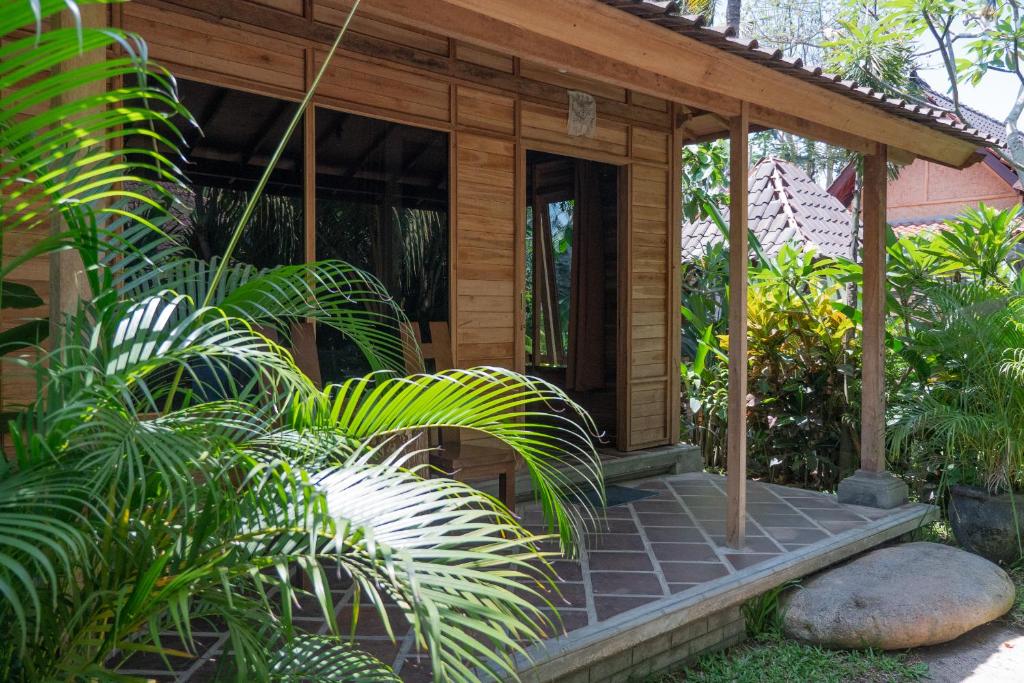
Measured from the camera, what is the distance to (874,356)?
20.3 ft

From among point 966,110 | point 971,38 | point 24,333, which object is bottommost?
point 24,333

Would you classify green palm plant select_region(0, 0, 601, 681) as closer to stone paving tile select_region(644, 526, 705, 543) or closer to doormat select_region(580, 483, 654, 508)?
stone paving tile select_region(644, 526, 705, 543)

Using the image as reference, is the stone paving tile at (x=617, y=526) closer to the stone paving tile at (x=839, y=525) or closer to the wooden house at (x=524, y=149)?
the wooden house at (x=524, y=149)

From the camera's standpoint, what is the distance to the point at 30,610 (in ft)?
5.50

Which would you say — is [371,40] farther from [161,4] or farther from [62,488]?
[62,488]

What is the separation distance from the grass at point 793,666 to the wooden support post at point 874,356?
1853 millimetres

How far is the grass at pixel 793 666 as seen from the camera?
3982 mm

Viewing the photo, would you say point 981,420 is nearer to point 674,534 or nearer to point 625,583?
point 674,534

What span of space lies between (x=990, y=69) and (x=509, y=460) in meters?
7.69


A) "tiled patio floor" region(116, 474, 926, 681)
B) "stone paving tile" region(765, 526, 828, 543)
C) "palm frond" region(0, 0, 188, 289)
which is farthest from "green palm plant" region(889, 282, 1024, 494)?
"palm frond" region(0, 0, 188, 289)

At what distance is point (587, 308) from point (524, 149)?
1575 mm

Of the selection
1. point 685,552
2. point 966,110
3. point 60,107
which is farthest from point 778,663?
point 966,110

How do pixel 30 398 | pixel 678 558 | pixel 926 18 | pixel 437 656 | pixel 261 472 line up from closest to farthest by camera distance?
pixel 437 656 < pixel 261 472 < pixel 30 398 < pixel 678 558 < pixel 926 18

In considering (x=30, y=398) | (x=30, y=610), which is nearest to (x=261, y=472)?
(x=30, y=610)
